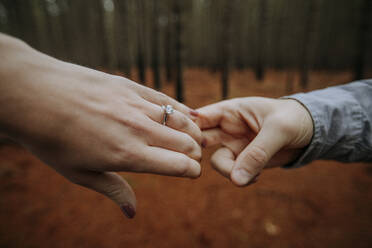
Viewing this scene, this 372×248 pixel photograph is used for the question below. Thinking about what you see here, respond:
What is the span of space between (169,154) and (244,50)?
24.3 m

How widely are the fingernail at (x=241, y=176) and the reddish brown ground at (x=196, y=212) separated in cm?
165

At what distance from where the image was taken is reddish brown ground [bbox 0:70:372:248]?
2281 mm

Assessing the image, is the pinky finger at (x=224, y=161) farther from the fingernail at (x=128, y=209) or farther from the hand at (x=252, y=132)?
the fingernail at (x=128, y=209)

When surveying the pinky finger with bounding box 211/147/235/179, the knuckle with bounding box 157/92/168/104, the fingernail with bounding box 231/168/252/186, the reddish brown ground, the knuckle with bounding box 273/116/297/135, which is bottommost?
the reddish brown ground

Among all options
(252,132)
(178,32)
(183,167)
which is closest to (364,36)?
(178,32)

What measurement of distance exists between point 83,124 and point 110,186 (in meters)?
0.42

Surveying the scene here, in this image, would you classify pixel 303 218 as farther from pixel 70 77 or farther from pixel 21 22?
pixel 21 22

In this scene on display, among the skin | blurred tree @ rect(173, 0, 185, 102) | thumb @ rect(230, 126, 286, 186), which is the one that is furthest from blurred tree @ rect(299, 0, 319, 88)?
the skin

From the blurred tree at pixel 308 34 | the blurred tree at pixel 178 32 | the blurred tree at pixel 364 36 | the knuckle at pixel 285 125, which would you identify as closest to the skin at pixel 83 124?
the knuckle at pixel 285 125

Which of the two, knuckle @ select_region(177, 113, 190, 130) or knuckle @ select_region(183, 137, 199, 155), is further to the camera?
knuckle @ select_region(177, 113, 190, 130)

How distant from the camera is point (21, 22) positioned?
12500mm

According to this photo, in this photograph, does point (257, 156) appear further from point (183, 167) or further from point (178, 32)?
point (178, 32)

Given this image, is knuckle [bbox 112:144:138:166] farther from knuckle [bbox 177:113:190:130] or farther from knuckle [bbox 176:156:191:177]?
knuckle [bbox 177:113:190:130]

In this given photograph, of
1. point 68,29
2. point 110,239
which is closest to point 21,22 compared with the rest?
point 68,29
